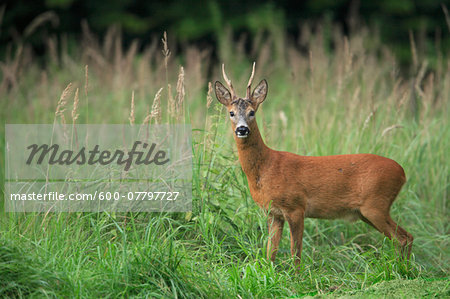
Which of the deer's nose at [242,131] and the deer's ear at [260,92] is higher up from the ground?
the deer's ear at [260,92]

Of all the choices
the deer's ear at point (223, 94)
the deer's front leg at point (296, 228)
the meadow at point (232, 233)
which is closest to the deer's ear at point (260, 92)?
the deer's ear at point (223, 94)

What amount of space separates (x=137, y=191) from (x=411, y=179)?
276cm

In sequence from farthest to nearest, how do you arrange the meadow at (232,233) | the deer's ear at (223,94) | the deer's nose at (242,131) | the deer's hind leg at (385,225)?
the deer's ear at (223,94)
the deer's hind leg at (385,225)
the deer's nose at (242,131)
the meadow at (232,233)

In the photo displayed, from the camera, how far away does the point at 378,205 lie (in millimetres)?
4219

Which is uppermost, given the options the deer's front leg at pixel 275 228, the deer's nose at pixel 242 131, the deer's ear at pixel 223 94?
the deer's ear at pixel 223 94

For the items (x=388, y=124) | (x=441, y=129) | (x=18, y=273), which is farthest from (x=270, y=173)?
(x=441, y=129)

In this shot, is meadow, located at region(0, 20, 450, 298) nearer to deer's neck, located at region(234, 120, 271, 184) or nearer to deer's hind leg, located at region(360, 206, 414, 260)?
deer's hind leg, located at region(360, 206, 414, 260)

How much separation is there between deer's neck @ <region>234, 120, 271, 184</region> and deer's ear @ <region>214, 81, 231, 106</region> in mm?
271

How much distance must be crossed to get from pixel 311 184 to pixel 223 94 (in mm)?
920

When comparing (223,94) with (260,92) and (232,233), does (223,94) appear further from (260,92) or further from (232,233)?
(232,233)

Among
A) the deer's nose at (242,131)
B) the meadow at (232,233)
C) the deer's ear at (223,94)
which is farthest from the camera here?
the deer's ear at (223,94)

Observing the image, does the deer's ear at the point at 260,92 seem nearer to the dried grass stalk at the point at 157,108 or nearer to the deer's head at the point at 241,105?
the deer's head at the point at 241,105

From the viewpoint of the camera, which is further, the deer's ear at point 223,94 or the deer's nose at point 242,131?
the deer's ear at point 223,94

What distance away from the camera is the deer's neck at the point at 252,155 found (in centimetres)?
429
